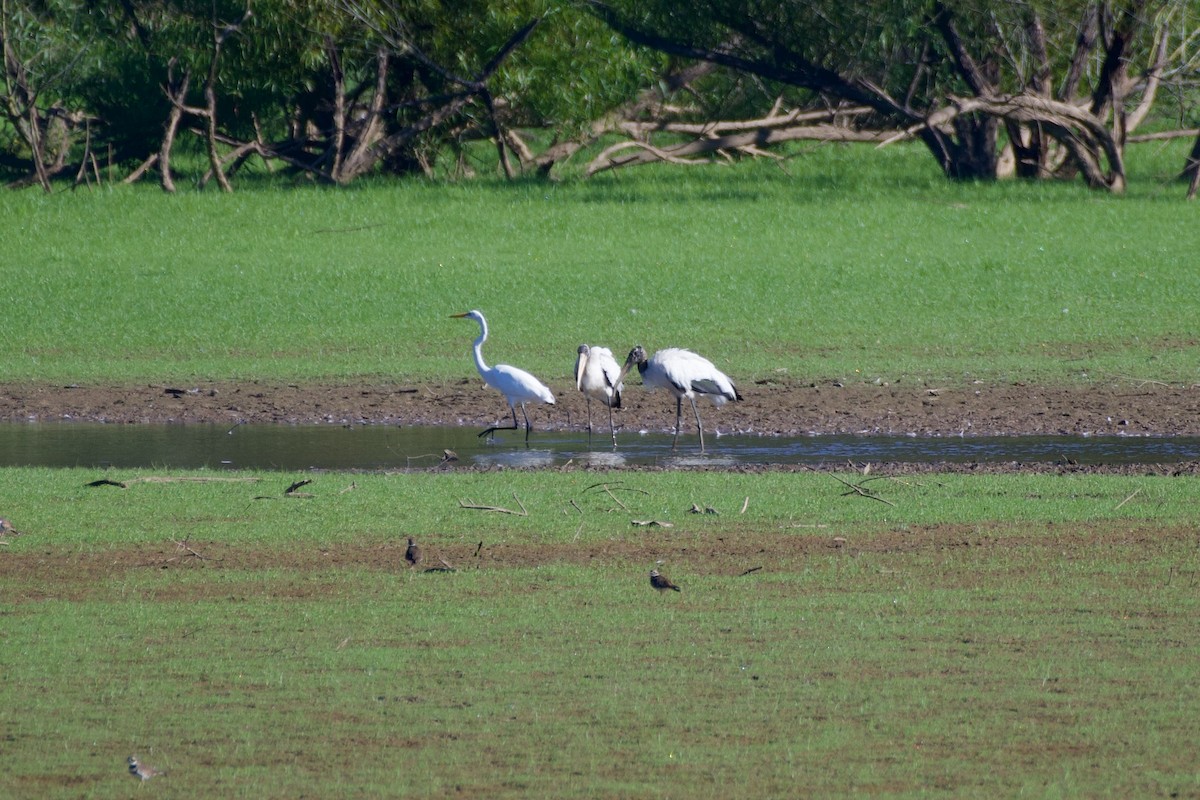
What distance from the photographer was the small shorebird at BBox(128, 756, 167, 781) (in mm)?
5070

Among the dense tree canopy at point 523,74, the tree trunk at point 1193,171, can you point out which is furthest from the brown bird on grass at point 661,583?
the dense tree canopy at point 523,74

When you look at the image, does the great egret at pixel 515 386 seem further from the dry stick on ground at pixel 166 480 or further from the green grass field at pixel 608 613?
the dry stick on ground at pixel 166 480

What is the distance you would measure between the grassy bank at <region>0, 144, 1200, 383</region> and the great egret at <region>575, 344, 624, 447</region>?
214cm

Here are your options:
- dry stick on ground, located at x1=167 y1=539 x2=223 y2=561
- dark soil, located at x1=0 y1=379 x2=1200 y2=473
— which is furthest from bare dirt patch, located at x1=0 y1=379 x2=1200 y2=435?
dry stick on ground, located at x1=167 y1=539 x2=223 y2=561

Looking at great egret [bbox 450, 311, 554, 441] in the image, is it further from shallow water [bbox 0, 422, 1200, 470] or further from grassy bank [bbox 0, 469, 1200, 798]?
grassy bank [bbox 0, 469, 1200, 798]

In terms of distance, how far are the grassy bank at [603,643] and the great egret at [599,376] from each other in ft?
11.9

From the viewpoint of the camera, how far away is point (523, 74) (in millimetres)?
25422

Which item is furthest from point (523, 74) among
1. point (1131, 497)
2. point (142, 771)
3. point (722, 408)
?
point (142, 771)

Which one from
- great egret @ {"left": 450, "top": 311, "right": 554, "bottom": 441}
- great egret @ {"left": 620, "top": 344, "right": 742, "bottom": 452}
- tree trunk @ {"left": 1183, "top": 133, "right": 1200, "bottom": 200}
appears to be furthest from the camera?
tree trunk @ {"left": 1183, "top": 133, "right": 1200, "bottom": 200}

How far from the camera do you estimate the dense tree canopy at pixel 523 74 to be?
25031mm

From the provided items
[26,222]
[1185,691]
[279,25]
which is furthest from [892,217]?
[1185,691]

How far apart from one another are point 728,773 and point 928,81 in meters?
23.9

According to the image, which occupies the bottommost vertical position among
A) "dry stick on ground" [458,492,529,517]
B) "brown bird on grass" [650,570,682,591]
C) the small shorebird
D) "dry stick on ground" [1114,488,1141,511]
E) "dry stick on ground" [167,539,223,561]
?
"dry stick on ground" [167,539,223,561]

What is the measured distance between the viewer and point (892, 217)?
22031 millimetres
